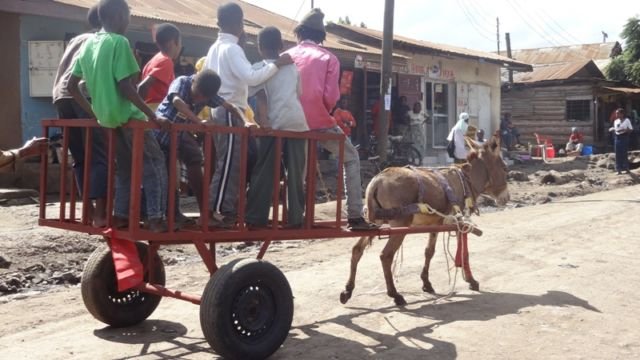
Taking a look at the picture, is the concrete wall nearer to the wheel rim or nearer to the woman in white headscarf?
the woman in white headscarf

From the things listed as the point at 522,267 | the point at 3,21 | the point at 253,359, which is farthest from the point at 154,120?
the point at 3,21

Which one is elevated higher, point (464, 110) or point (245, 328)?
point (464, 110)

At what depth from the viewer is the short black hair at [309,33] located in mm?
5637

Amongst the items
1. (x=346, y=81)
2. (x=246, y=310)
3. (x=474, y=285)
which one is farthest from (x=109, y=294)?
(x=346, y=81)

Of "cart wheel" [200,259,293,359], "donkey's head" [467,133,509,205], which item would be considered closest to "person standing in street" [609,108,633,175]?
"donkey's head" [467,133,509,205]

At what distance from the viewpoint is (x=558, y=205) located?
1396cm

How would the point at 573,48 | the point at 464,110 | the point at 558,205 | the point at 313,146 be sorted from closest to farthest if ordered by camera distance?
the point at 313,146, the point at 558,205, the point at 464,110, the point at 573,48

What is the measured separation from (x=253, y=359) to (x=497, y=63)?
72.5 ft

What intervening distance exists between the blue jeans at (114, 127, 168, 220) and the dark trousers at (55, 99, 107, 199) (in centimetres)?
22

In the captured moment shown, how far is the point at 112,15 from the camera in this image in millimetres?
4590

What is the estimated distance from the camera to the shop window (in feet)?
106

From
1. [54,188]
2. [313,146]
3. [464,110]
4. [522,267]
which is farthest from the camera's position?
[464,110]

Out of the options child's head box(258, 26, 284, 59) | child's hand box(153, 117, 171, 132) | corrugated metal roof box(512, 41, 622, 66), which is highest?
corrugated metal roof box(512, 41, 622, 66)

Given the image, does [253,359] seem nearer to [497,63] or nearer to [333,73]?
[333,73]
